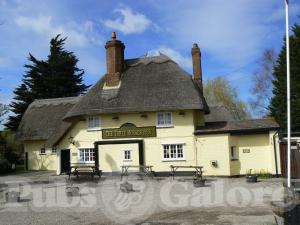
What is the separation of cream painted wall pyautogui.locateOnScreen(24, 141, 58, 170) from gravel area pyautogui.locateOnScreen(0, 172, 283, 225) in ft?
48.7

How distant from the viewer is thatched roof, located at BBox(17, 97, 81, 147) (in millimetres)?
36156

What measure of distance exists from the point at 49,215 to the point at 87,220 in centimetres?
172

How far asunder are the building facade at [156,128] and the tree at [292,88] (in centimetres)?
943

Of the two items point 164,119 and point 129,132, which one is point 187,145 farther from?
point 129,132

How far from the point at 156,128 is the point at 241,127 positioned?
5.65 meters

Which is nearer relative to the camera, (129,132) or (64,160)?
(129,132)

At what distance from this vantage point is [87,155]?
2866 cm

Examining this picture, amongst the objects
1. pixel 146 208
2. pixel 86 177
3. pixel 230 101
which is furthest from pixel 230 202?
pixel 230 101

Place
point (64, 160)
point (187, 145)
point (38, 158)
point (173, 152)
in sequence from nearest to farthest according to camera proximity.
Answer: point (187, 145)
point (173, 152)
point (64, 160)
point (38, 158)

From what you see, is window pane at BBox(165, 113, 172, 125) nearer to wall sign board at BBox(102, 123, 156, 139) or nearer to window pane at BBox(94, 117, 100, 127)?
wall sign board at BBox(102, 123, 156, 139)

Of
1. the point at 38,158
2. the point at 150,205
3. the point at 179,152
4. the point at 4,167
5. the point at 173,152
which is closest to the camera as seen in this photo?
the point at 150,205

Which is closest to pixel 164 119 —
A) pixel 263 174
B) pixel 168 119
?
pixel 168 119

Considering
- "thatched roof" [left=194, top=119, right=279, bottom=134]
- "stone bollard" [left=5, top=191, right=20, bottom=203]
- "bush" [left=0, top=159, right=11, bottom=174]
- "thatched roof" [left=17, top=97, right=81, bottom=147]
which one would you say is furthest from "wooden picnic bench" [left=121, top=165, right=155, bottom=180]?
"bush" [left=0, top=159, right=11, bottom=174]

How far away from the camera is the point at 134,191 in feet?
62.1
